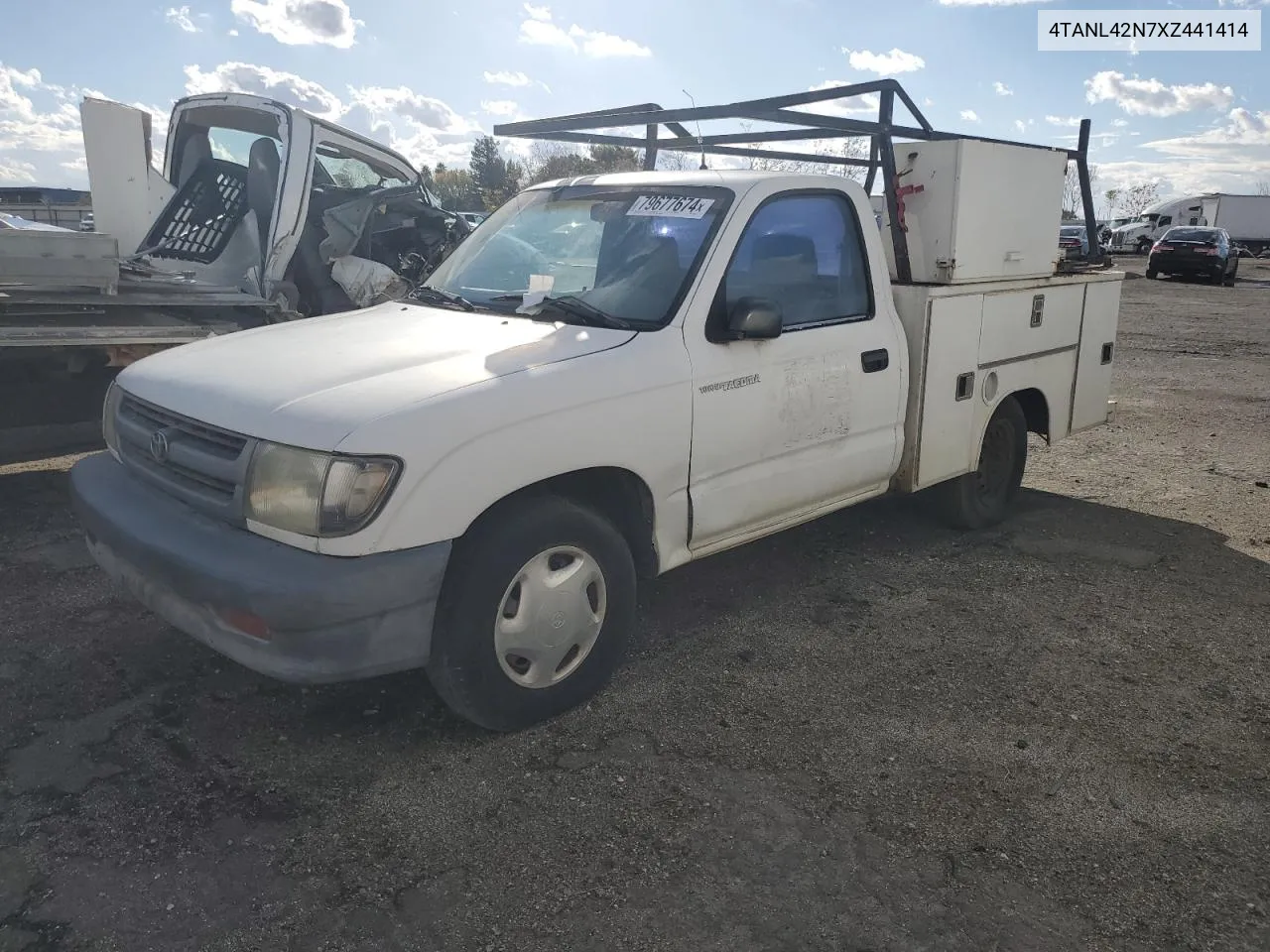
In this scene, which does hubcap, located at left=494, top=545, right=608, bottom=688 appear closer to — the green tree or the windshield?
the windshield

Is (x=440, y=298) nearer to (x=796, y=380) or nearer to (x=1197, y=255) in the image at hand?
(x=796, y=380)

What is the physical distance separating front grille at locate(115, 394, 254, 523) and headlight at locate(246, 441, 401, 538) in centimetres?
16

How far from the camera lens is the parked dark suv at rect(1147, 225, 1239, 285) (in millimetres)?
27859

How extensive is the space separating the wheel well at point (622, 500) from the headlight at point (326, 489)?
0.69 metres

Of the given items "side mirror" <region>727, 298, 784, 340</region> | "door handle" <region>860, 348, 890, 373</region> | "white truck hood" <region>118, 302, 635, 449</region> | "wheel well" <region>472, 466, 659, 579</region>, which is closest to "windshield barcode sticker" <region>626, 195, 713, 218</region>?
"side mirror" <region>727, 298, 784, 340</region>

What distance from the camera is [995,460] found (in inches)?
220

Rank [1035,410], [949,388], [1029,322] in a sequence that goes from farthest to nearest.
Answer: [1035,410] < [1029,322] < [949,388]

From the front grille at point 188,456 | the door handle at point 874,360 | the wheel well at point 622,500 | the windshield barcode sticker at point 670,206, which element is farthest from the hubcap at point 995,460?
the front grille at point 188,456

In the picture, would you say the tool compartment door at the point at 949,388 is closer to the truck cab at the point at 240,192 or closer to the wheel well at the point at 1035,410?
the wheel well at the point at 1035,410

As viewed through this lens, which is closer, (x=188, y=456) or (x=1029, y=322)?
(x=188, y=456)

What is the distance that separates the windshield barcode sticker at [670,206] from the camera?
381 cm

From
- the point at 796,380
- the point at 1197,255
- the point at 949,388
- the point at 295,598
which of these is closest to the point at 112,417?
the point at 295,598

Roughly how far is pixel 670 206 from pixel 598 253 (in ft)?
1.11

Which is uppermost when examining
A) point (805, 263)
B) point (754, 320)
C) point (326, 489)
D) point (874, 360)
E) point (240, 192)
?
point (240, 192)
